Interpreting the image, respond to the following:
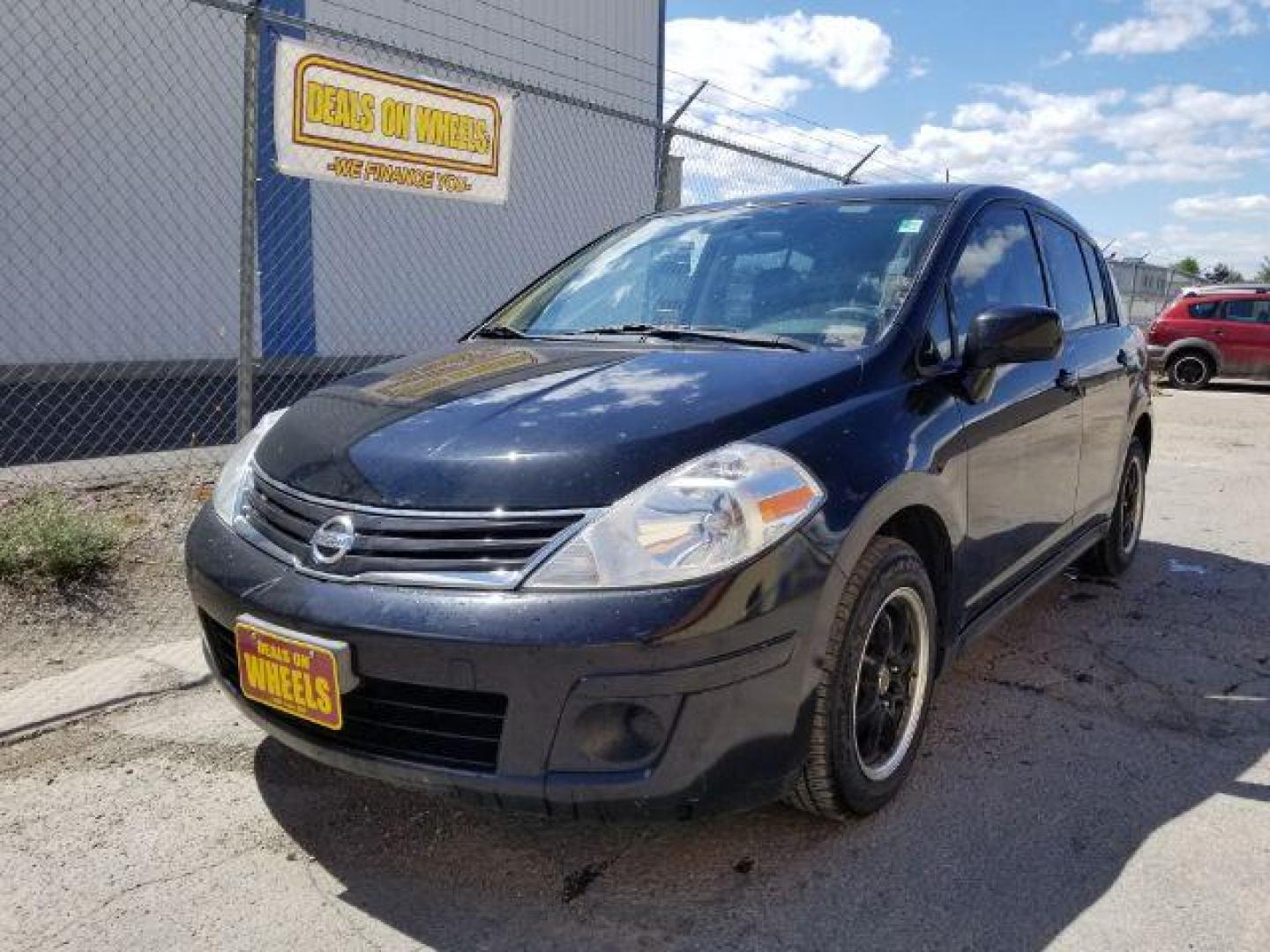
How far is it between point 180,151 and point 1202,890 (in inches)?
443

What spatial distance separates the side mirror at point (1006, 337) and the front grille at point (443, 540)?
1410 mm

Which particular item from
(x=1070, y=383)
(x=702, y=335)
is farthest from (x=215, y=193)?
(x=1070, y=383)

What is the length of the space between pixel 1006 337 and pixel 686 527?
1315 millimetres


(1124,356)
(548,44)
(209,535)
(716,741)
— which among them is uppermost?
(548,44)

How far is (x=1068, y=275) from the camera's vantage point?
422 centimetres

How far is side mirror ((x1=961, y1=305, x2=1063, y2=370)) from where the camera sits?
288 cm

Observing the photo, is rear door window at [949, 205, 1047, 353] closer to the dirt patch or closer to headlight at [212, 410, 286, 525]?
headlight at [212, 410, 286, 525]

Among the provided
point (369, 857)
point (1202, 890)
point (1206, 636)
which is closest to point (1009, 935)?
point (1202, 890)

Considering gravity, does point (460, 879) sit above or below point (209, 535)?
below

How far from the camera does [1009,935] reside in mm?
2182

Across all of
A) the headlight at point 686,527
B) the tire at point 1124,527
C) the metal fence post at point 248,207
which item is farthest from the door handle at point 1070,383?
the metal fence post at point 248,207

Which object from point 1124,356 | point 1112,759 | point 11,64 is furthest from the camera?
point 11,64

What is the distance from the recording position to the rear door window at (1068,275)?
158 inches

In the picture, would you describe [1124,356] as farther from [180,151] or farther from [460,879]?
[180,151]
